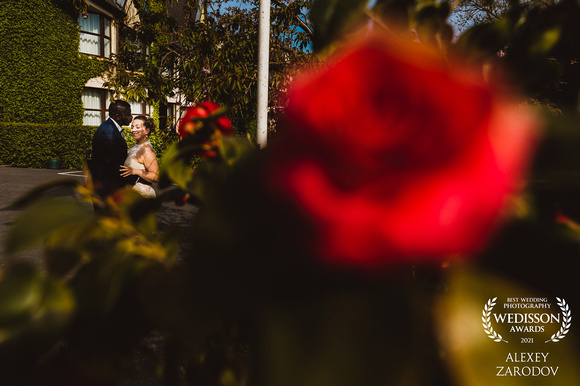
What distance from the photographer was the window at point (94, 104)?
18.4m

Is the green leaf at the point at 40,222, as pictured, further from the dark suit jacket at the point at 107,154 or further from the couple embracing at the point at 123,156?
the dark suit jacket at the point at 107,154

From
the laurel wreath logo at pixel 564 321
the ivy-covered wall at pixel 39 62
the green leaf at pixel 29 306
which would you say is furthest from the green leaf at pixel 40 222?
the ivy-covered wall at pixel 39 62

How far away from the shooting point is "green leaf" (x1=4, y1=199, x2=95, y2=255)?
40 cm

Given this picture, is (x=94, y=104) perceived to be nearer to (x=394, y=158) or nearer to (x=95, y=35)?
(x=95, y=35)

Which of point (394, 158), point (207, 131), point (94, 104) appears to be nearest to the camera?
point (394, 158)

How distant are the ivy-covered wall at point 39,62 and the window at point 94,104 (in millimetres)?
1017

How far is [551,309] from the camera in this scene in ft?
1.00

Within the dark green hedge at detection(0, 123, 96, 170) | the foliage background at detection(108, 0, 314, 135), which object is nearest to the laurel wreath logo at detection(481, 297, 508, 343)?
the foliage background at detection(108, 0, 314, 135)

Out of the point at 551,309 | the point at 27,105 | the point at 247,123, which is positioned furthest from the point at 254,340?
the point at 27,105

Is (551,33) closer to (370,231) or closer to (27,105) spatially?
(370,231)

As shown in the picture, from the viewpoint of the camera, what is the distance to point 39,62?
16.1 meters

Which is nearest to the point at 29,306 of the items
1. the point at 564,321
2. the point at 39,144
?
the point at 564,321

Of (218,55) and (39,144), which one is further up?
(218,55)

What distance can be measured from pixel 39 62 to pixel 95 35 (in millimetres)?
2981
